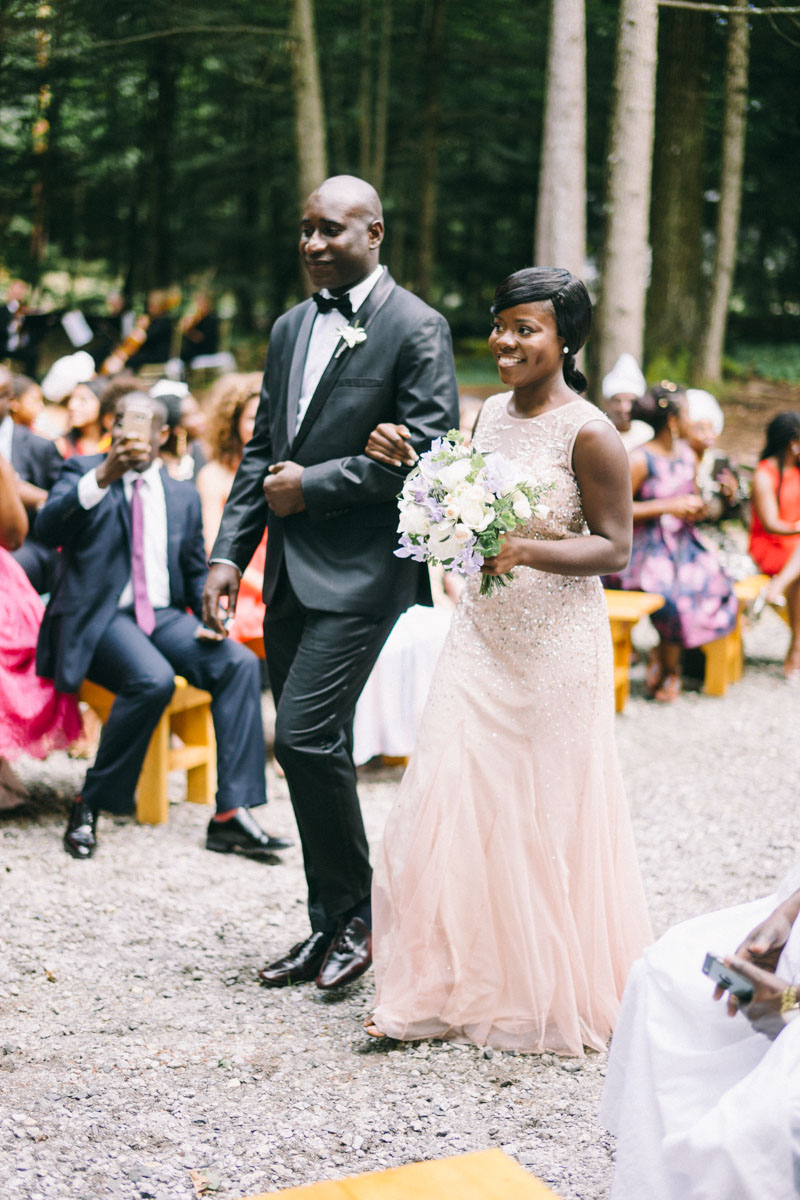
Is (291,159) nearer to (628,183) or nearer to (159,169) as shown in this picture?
(159,169)

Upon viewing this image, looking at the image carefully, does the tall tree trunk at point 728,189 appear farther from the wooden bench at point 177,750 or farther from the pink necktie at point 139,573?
the wooden bench at point 177,750

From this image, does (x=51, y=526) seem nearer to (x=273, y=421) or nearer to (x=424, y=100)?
(x=273, y=421)

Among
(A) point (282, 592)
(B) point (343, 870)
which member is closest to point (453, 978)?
(B) point (343, 870)

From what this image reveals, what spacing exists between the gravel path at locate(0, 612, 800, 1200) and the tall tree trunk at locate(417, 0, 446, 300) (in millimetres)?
13663

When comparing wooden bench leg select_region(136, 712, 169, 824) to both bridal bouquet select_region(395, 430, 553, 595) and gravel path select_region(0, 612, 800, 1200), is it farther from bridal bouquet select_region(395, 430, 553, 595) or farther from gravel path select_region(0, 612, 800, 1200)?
bridal bouquet select_region(395, 430, 553, 595)

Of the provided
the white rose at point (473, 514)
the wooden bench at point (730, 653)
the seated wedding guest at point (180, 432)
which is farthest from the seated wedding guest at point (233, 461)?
the white rose at point (473, 514)

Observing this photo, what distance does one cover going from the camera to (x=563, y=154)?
29.1 ft

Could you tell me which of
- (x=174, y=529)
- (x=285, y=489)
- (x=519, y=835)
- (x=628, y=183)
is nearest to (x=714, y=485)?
(x=628, y=183)

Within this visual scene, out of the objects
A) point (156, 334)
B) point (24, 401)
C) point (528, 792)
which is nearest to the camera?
point (528, 792)

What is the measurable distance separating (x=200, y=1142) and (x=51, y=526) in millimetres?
3104

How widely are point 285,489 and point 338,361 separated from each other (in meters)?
0.44

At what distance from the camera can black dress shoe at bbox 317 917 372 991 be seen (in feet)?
13.3

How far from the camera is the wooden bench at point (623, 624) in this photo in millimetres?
7809

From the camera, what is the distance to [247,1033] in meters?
3.88
